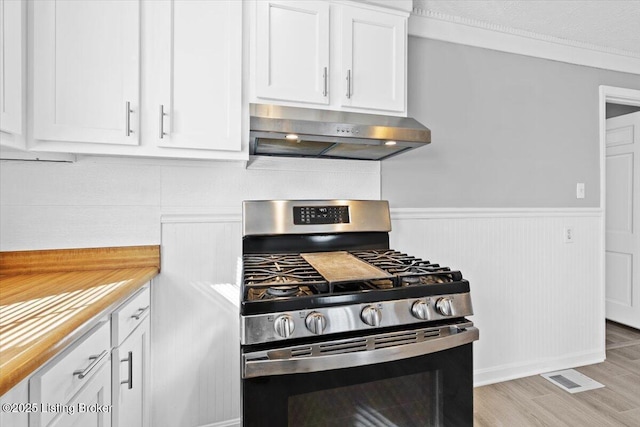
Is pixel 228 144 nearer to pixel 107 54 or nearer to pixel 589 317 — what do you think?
pixel 107 54

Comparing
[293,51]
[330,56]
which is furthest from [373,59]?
[293,51]

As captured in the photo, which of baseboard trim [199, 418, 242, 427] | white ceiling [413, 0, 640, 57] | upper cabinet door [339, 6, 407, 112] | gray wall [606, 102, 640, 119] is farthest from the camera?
gray wall [606, 102, 640, 119]

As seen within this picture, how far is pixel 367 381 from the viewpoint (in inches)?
44.5

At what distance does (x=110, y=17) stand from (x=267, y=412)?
1569 millimetres

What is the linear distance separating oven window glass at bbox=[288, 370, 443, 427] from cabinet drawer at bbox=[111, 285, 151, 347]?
663 millimetres

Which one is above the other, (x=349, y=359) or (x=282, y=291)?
(x=282, y=291)

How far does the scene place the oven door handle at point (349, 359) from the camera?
101 centimetres

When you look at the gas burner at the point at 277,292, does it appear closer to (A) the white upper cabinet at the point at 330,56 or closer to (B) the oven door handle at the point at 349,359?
(B) the oven door handle at the point at 349,359

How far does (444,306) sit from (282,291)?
586 millimetres

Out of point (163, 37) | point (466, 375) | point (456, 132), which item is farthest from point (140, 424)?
point (456, 132)

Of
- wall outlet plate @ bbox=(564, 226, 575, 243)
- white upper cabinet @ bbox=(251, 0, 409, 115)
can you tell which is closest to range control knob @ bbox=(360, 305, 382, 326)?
white upper cabinet @ bbox=(251, 0, 409, 115)

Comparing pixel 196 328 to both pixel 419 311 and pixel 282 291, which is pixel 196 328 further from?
pixel 419 311

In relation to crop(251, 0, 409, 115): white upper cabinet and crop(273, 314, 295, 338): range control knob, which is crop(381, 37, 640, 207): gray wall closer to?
crop(251, 0, 409, 115): white upper cabinet

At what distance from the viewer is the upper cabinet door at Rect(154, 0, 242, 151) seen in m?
1.42
